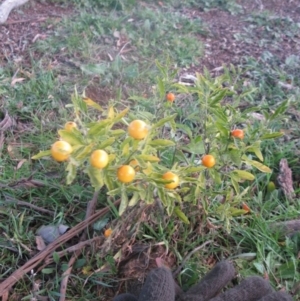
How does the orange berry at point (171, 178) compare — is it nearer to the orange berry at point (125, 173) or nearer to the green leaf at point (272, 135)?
the orange berry at point (125, 173)

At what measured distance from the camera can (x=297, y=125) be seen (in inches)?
103

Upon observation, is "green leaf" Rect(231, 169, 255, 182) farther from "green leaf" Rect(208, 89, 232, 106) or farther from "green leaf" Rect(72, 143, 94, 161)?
"green leaf" Rect(72, 143, 94, 161)

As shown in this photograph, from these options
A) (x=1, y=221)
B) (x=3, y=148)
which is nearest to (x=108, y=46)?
(x=3, y=148)

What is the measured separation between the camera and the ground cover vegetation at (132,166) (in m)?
1.42

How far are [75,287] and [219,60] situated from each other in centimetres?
221

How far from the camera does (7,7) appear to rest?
3480 millimetres

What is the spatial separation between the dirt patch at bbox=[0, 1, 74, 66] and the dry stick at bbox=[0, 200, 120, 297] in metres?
1.67

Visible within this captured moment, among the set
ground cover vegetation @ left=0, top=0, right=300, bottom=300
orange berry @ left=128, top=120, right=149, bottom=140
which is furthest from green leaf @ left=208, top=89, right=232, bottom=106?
orange berry @ left=128, top=120, right=149, bottom=140

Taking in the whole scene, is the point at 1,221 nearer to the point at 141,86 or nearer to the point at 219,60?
the point at 141,86

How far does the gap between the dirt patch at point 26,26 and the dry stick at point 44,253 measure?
1666 mm

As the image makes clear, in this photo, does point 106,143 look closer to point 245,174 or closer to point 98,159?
point 98,159

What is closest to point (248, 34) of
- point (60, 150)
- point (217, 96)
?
point (217, 96)

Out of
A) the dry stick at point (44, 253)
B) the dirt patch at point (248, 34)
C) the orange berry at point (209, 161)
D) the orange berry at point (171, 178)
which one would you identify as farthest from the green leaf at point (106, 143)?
the dirt patch at point (248, 34)

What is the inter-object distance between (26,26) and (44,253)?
7.43 ft
